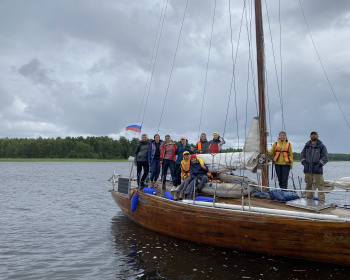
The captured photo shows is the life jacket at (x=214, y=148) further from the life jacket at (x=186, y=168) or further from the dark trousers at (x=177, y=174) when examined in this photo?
the life jacket at (x=186, y=168)

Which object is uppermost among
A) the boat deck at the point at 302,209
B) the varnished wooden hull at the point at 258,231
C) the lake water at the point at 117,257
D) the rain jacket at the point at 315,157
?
the rain jacket at the point at 315,157

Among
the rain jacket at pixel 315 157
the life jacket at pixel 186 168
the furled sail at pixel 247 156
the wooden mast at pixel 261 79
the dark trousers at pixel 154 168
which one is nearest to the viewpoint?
the rain jacket at pixel 315 157

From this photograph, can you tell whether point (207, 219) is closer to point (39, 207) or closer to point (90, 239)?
point (90, 239)

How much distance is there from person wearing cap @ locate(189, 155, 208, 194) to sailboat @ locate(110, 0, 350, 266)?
1.95ft

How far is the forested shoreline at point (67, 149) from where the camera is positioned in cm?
10303

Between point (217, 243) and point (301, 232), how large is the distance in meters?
2.31

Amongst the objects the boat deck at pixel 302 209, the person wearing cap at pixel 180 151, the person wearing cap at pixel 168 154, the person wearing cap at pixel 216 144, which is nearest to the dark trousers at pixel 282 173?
the boat deck at pixel 302 209

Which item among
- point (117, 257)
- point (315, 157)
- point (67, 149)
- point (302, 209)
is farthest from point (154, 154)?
point (67, 149)

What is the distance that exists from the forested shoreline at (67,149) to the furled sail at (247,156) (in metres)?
92.4

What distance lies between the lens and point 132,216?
11.8 m

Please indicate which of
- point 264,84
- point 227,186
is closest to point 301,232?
point 227,186

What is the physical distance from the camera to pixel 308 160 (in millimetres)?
8727

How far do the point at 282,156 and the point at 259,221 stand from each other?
3.06m

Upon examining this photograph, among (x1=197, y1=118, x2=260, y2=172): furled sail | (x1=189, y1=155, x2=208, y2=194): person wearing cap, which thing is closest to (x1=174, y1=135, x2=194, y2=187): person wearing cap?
(x1=189, y1=155, x2=208, y2=194): person wearing cap
